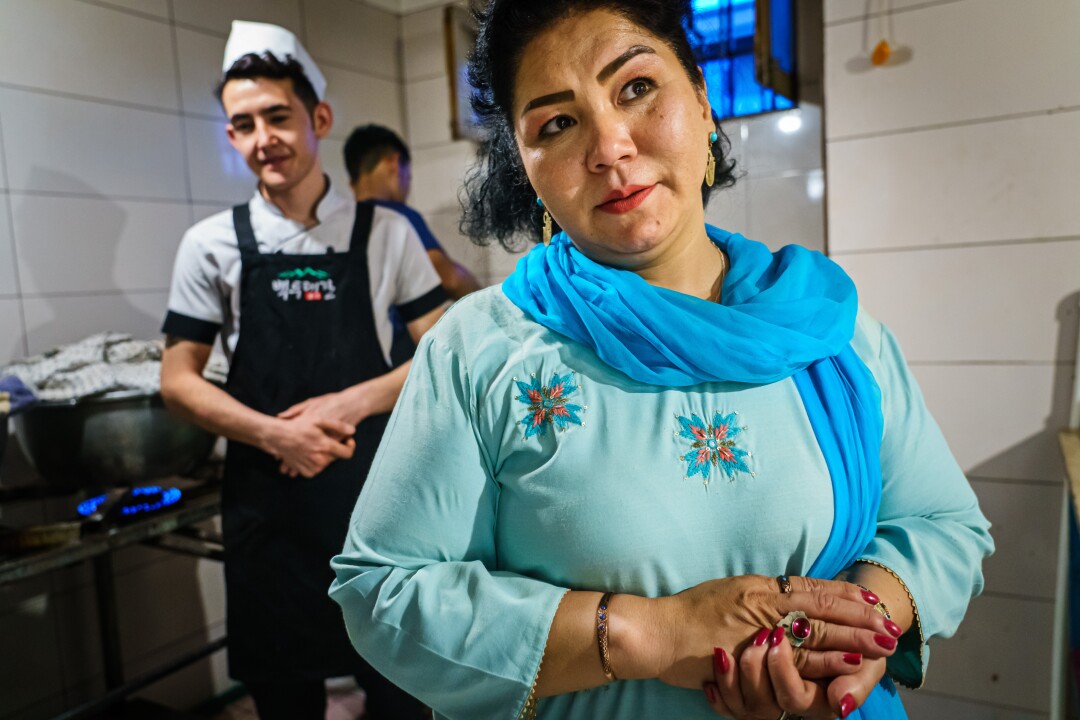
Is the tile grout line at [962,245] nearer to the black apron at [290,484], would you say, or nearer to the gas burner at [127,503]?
the black apron at [290,484]

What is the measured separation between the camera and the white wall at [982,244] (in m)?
1.75

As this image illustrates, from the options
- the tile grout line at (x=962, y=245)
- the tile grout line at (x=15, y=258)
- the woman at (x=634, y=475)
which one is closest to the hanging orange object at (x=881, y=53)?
the tile grout line at (x=962, y=245)

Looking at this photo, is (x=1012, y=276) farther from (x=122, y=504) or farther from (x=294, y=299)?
(x=122, y=504)

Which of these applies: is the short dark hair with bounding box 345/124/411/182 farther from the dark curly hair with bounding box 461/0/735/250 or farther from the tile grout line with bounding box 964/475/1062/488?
the tile grout line with bounding box 964/475/1062/488

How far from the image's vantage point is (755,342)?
31.1 inches

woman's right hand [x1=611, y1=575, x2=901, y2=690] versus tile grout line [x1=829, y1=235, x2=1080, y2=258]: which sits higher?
tile grout line [x1=829, y1=235, x2=1080, y2=258]

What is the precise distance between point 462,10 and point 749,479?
278 cm

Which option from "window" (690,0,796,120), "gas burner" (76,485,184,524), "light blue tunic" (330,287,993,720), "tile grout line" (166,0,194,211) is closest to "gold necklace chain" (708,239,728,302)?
"light blue tunic" (330,287,993,720)

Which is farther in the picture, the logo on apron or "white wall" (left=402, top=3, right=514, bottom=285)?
"white wall" (left=402, top=3, right=514, bottom=285)

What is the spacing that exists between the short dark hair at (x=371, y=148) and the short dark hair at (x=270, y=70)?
0.89 meters

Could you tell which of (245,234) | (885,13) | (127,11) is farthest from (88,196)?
(885,13)

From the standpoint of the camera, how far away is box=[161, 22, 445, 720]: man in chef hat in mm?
1681

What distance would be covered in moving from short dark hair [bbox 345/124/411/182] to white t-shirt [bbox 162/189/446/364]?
92 centimetres

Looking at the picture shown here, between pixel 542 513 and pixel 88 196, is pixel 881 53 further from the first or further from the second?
pixel 88 196
